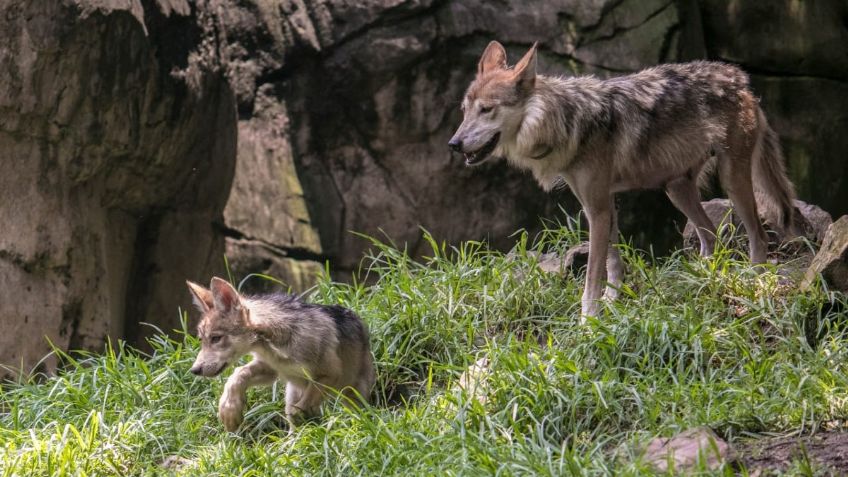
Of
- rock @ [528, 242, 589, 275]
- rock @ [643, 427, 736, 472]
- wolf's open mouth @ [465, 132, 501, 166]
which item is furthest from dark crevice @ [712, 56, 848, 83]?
rock @ [643, 427, 736, 472]

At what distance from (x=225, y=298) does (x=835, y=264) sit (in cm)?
347

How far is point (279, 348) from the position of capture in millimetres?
6078

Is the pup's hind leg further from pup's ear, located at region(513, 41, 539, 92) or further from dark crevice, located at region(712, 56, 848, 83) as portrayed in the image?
dark crevice, located at region(712, 56, 848, 83)

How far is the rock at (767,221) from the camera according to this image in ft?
26.7

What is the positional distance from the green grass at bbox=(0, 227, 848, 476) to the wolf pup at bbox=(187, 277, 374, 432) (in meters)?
0.18

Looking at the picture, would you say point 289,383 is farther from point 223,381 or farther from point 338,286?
point 338,286

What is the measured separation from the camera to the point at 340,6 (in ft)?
34.7

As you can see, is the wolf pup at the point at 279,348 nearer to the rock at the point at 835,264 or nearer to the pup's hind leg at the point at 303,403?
the pup's hind leg at the point at 303,403

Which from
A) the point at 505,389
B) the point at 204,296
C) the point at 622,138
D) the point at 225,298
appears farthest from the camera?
the point at 622,138

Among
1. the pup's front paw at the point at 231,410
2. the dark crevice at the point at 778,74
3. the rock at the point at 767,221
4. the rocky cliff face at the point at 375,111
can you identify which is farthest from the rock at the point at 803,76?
the pup's front paw at the point at 231,410

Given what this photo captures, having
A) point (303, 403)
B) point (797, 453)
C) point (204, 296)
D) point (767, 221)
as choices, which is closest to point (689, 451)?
point (797, 453)

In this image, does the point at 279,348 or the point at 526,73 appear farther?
the point at 526,73

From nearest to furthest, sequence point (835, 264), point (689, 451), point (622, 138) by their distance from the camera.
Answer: point (689, 451) < point (835, 264) < point (622, 138)

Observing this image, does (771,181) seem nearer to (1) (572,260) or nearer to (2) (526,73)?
(1) (572,260)
